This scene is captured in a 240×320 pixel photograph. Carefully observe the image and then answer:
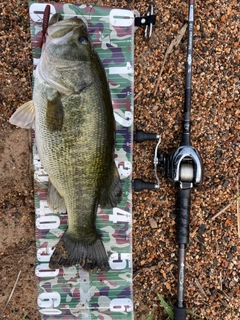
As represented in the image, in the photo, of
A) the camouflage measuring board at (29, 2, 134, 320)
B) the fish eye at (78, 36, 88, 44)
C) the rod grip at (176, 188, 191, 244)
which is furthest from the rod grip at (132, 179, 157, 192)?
the fish eye at (78, 36, 88, 44)

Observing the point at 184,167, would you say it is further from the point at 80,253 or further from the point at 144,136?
the point at 80,253

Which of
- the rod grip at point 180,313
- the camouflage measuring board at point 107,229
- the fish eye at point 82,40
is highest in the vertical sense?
the fish eye at point 82,40

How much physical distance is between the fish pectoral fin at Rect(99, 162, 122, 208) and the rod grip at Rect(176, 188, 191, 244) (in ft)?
2.17

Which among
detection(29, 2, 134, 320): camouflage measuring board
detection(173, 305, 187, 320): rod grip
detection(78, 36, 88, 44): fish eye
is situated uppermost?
detection(78, 36, 88, 44): fish eye

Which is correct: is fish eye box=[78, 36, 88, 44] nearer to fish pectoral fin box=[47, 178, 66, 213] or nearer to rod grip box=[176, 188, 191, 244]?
fish pectoral fin box=[47, 178, 66, 213]

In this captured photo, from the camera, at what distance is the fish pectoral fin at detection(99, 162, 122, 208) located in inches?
101

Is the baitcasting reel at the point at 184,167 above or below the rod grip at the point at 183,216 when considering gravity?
above

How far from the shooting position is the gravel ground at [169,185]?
10.0ft

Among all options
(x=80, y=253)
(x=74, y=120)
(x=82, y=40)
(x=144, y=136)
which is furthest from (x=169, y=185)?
(x=82, y=40)

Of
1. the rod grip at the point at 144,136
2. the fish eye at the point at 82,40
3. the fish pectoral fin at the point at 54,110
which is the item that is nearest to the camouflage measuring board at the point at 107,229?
the rod grip at the point at 144,136

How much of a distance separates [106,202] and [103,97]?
2.74 feet

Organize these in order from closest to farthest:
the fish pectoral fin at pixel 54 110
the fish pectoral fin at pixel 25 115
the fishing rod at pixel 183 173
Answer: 1. the fish pectoral fin at pixel 54 110
2. the fish pectoral fin at pixel 25 115
3. the fishing rod at pixel 183 173

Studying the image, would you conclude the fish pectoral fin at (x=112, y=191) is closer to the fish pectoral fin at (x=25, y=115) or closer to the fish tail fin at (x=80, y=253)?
the fish tail fin at (x=80, y=253)

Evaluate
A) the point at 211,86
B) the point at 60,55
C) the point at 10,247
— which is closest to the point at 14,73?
the point at 60,55
